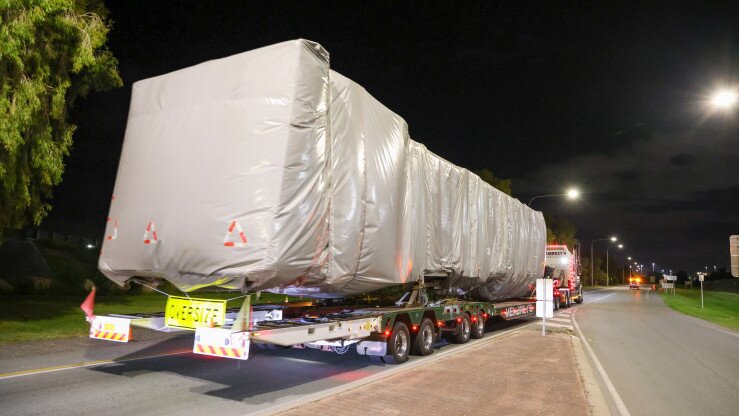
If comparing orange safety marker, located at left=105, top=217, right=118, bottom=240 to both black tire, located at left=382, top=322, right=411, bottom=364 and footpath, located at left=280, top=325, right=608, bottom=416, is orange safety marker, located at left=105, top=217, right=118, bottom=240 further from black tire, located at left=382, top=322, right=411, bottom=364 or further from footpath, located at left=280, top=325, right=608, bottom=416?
black tire, located at left=382, top=322, right=411, bottom=364

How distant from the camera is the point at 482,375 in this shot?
7875mm

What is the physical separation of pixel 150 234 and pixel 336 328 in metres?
2.95

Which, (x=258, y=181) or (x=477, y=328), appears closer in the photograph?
(x=258, y=181)

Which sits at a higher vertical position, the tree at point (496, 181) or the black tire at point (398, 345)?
the tree at point (496, 181)

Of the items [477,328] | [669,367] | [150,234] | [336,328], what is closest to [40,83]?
[150,234]

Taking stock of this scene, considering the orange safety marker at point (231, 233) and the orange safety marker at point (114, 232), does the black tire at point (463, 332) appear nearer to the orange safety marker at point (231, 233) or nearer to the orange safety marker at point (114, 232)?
the orange safety marker at point (231, 233)

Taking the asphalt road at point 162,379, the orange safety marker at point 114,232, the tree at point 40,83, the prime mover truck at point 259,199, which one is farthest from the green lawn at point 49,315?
the prime mover truck at point 259,199

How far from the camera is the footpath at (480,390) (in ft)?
19.4

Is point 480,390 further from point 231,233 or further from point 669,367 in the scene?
point 669,367

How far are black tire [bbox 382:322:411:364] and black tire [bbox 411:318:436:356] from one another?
1.64 ft

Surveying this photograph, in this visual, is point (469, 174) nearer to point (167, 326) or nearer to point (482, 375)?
point (482, 375)

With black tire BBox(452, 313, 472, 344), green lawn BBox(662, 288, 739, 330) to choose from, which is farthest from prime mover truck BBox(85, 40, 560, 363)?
green lawn BBox(662, 288, 739, 330)

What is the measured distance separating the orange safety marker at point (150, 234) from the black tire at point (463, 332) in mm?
7905

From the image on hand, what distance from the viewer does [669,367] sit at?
1015cm
